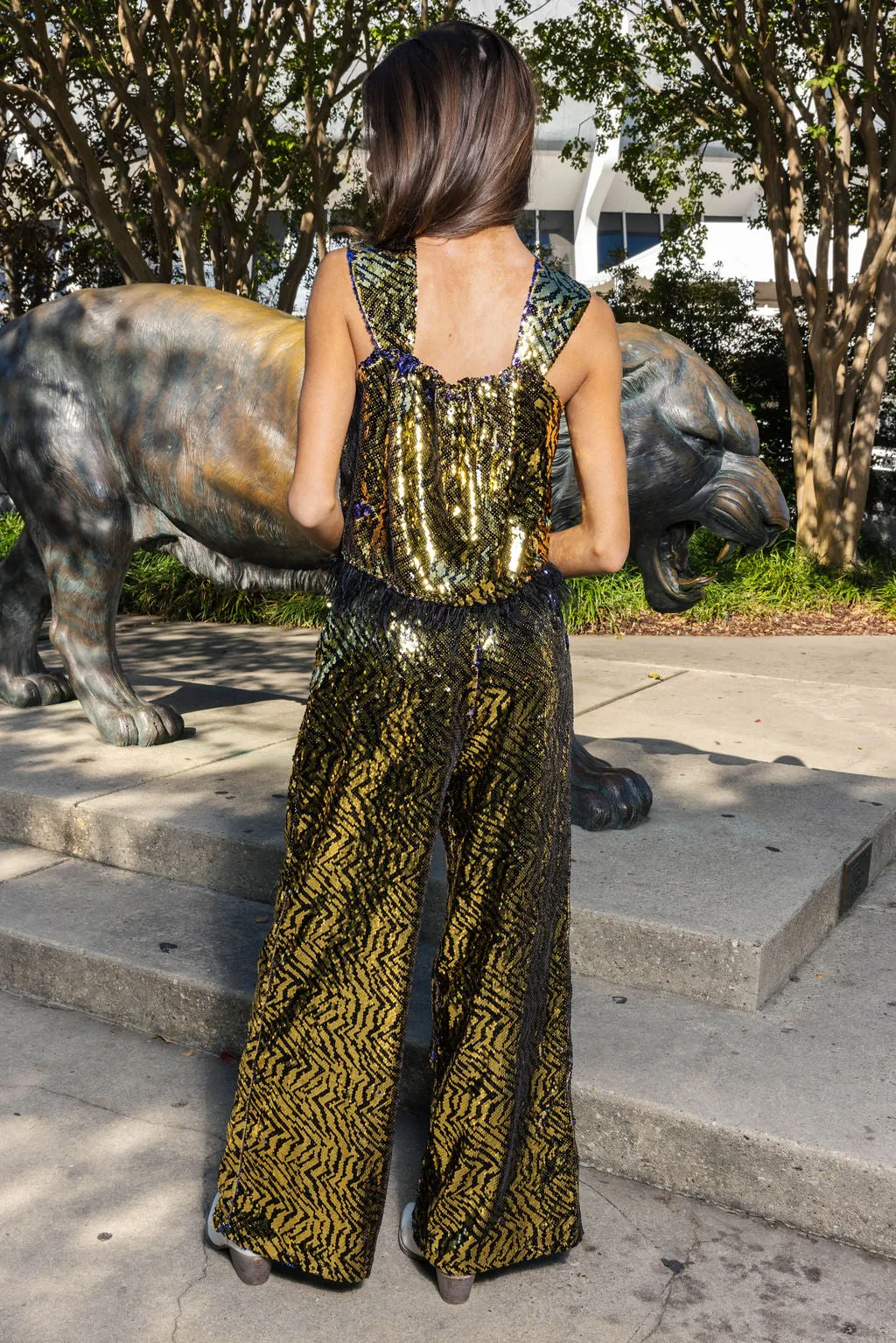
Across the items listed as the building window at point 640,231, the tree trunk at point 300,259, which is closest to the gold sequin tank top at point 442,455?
the tree trunk at point 300,259

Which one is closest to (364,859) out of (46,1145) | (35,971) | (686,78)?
(46,1145)

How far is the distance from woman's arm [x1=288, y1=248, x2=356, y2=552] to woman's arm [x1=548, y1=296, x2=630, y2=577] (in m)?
0.32

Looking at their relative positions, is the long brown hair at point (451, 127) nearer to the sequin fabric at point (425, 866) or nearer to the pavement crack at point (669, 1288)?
the sequin fabric at point (425, 866)

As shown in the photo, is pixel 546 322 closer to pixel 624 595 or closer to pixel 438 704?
pixel 438 704

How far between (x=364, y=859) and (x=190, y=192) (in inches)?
361

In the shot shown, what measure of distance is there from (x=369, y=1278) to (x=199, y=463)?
2.47m

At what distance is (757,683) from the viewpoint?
702 centimetres

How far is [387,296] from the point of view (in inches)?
76.7

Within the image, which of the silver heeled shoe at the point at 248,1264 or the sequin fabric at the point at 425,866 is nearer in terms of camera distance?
the sequin fabric at the point at 425,866

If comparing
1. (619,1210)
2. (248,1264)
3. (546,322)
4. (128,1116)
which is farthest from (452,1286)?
(546,322)

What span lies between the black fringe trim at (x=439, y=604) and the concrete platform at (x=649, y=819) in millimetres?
1277

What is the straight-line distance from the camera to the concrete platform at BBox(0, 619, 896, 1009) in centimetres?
315

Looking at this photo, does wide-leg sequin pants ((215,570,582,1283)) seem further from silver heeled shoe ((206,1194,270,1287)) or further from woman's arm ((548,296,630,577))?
woman's arm ((548,296,630,577))

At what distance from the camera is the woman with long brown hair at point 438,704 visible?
6.39ft
